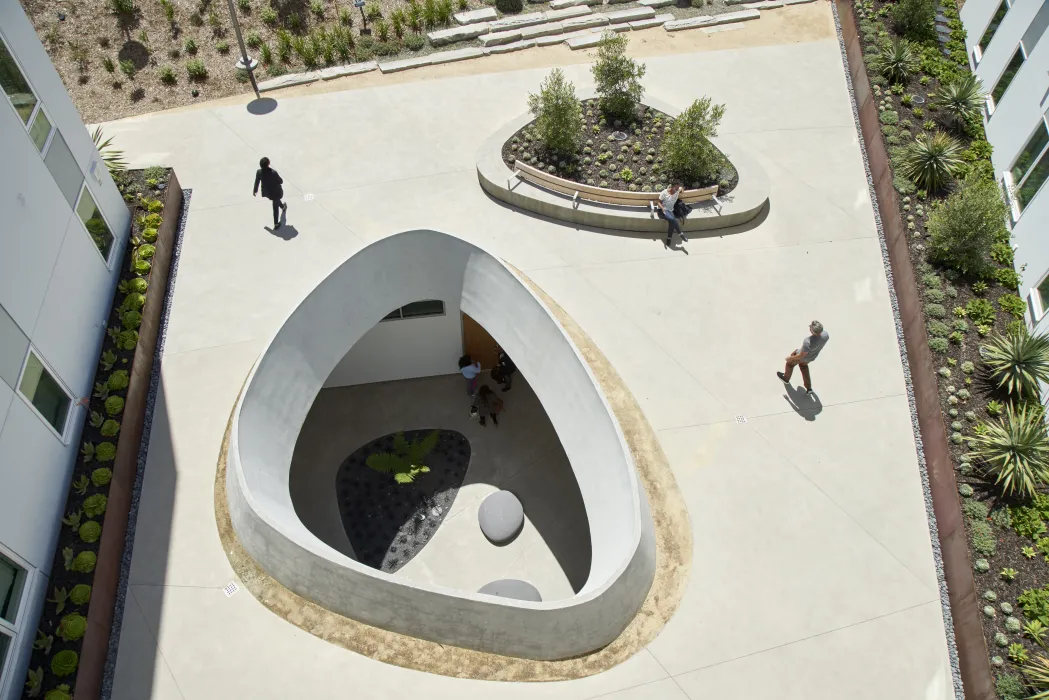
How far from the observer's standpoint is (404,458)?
1496cm

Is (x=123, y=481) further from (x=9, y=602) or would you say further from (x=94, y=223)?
(x=94, y=223)

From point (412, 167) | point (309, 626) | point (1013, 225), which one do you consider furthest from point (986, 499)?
point (412, 167)

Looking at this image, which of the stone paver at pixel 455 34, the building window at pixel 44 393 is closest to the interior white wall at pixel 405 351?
the building window at pixel 44 393

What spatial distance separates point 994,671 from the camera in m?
10.2

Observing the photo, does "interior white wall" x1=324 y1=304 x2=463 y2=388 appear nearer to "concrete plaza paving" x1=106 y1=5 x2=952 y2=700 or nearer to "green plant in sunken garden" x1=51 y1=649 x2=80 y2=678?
"concrete plaza paving" x1=106 y1=5 x2=952 y2=700

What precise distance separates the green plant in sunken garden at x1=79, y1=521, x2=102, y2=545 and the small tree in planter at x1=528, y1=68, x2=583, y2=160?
11.1 metres

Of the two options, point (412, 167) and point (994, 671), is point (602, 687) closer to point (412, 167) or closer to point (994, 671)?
point (994, 671)

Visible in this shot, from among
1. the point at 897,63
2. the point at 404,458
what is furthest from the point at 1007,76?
the point at 404,458

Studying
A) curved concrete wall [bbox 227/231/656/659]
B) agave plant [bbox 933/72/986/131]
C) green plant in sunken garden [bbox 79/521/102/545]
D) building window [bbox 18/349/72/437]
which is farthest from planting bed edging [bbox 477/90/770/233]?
green plant in sunken garden [bbox 79/521/102/545]

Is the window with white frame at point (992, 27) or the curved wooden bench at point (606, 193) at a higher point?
the window with white frame at point (992, 27)

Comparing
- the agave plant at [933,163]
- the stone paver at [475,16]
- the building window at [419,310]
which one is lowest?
the building window at [419,310]

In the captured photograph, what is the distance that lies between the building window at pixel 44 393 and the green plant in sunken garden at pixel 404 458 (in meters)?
5.33

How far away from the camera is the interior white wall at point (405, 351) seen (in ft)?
49.1

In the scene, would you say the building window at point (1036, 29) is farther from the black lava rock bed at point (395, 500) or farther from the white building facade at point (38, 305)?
the white building facade at point (38, 305)
